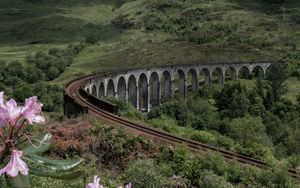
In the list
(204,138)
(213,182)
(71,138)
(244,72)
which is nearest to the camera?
(213,182)

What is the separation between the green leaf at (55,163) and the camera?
1755 millimetres

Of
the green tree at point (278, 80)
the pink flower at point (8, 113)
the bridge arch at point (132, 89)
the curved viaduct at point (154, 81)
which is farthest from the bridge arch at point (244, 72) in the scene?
the pink flower at point (8, 113)

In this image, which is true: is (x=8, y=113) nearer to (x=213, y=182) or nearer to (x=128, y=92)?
(x=213, y=182)

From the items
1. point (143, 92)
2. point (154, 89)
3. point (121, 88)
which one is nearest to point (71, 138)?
point (121, 88)

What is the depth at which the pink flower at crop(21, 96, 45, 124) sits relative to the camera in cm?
177

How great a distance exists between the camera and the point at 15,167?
1.61 metres

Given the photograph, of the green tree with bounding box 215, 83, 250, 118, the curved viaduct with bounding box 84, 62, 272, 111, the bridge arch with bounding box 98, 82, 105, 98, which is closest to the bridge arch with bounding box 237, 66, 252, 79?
the curved viaduct with bounding box 84, 62, 272, 111

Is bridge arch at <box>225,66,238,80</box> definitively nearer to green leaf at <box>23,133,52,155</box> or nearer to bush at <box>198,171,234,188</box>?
bush at <box>198,171,234,188</box>

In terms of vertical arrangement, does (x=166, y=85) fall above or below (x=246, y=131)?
below

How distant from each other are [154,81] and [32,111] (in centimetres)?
7884

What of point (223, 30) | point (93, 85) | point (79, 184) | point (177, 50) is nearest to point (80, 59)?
point (177, 50)

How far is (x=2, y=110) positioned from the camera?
1751 mm

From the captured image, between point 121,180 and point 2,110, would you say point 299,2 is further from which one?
point 2,110

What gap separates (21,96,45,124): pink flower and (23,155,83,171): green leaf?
131 mm
